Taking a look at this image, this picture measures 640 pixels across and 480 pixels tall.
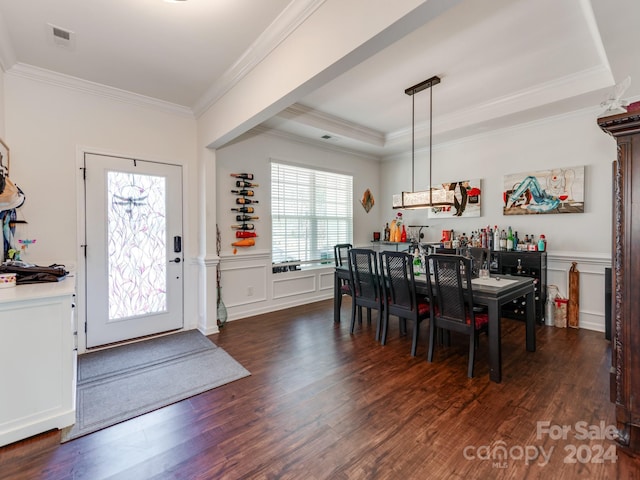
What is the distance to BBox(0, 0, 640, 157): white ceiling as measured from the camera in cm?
215

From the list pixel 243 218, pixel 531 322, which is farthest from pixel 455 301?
pixel 243 218

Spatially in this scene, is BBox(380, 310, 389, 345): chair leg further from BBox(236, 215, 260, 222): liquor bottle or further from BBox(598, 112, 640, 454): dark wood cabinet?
BBox(236, 215, 260, 222): liquor bottle

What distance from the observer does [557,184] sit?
4.00 m

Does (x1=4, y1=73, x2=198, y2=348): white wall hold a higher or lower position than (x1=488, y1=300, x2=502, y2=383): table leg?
higher

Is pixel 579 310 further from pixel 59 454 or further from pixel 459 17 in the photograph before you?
pixel 59 454

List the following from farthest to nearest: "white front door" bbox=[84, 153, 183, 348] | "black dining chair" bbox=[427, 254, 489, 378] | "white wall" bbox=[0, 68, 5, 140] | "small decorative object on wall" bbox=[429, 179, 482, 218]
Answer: "small decorative object on wall" bbox=[429, 179, 482, 218], "white front door" bbox=[84, 153, 183, 348], "white wall" bbox=[0, 68, 5, 140], "black dining chair" bbox=[427, 254, 489, 378]

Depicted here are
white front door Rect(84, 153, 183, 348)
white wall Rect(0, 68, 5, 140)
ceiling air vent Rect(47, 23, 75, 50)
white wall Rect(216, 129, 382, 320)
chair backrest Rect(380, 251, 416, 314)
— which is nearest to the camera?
ceiling air vent Rect(47, 23, 75, 50)

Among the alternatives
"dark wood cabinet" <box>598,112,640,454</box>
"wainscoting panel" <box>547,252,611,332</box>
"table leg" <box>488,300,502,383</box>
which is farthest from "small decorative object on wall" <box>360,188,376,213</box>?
"dark wood cabinet" <box>598,112,640,454</box>

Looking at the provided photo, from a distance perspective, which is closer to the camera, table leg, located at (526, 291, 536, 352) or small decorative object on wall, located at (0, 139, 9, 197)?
small decorative object on wall, located at (0, 139, 9, 197)

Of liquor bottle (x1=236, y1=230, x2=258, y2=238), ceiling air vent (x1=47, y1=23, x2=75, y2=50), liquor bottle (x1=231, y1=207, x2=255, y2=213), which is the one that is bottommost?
liquor bottle (x1=236, y1=230, x2=258, y2=238)

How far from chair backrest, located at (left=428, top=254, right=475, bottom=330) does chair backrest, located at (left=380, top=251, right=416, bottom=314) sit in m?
0.28

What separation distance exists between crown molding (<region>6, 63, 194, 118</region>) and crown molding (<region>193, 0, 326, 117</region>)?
544 mm

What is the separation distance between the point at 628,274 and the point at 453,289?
1196 millimetres

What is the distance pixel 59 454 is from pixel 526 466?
275cm
